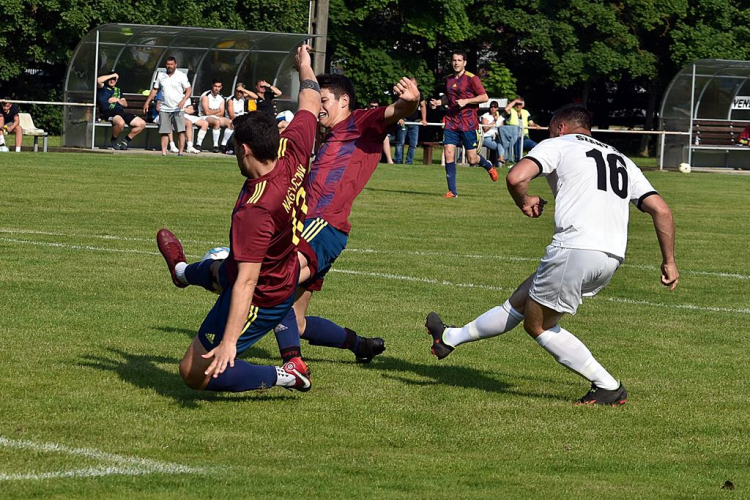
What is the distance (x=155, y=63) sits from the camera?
33.6 meters

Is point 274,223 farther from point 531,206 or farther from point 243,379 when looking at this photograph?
point 531,206

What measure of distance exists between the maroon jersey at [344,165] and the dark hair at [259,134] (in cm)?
145

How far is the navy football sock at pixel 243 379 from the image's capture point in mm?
6629

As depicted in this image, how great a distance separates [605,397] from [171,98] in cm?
2411

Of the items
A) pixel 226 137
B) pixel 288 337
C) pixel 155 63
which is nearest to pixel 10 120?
pixel 155 63

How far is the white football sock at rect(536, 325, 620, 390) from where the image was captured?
711 centimetres

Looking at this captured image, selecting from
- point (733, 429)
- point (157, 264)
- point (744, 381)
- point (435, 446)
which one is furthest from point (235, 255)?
point (157, 264)

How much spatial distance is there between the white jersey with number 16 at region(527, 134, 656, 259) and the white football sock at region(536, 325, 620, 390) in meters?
0.54

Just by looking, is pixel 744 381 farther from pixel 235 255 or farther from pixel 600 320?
pixel 235 255

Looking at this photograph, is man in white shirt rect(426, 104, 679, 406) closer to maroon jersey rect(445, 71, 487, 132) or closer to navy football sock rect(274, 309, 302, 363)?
navy football sock rect(274, 309, 302, 363)

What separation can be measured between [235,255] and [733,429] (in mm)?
2729

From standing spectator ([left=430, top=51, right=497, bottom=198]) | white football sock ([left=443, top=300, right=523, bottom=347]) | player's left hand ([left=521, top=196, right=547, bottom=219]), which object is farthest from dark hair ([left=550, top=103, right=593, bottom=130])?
standing spectator ([left=430, top=51, right=497, bottom=198])

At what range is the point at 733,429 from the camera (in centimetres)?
666

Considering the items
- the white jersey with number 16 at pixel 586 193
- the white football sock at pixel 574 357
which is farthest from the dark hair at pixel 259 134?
the white football sock at pixel 574 357
